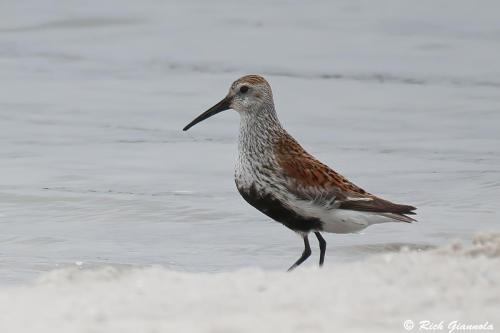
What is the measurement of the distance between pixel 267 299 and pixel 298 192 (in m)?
2.51

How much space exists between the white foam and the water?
101 inches

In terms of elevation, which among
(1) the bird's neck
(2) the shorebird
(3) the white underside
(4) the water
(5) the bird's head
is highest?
(5) the bird's head

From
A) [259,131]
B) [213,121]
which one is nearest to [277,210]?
[259,131]

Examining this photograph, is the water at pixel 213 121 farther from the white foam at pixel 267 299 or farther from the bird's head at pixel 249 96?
the white foam at pixel 267 299

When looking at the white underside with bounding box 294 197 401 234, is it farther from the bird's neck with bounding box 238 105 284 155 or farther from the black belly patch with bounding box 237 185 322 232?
the bird's neck with bounding box 238 105 284 155

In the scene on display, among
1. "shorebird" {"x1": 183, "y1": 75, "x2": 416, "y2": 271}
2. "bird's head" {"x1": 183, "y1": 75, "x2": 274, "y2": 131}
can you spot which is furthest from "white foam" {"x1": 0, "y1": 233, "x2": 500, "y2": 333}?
"bird's head" {"x1": 183, "y1": 75, "x2": 274, "y2": 131}

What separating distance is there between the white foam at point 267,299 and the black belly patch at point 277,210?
1587 mm

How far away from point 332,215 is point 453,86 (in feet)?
28.4

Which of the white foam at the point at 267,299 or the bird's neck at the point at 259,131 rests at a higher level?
the bird's neck at the point at 259,131

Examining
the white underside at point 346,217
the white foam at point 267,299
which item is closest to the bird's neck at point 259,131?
the white underside at point 346,217

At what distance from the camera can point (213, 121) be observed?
15.6m

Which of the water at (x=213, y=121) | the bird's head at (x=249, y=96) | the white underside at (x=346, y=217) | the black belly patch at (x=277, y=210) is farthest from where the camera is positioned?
the water at (x=213, y=121)

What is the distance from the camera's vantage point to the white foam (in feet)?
20.0

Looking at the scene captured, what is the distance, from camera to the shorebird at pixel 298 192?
8.96m
